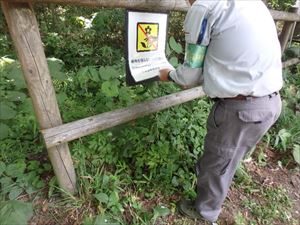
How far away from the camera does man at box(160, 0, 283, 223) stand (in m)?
1.61

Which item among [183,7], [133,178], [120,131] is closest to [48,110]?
[120,131]

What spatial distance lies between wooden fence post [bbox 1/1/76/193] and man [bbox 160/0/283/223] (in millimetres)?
860

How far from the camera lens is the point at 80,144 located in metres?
2.47

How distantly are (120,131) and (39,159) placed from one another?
2.47 feet

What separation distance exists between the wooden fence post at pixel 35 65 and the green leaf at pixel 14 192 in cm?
36

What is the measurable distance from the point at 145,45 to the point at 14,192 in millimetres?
1494

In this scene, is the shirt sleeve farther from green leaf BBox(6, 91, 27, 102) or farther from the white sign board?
green leaf BBox(6, 91, 27, 102)

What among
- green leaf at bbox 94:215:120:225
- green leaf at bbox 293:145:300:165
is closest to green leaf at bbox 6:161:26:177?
green leaf at bbox 94:215:120:225

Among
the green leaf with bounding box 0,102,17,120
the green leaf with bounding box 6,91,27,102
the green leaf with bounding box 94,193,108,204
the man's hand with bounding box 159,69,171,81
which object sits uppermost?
the man's hand with bounding box 159,69,171,81

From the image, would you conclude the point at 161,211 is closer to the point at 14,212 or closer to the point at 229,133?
the point at 229,133

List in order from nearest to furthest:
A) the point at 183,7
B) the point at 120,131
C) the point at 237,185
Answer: the point at 183,7 < the point at 120,131 < the point at 237,185

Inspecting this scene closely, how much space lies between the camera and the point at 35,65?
1.67 m

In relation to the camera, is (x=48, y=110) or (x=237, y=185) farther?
(x=237, y=185)

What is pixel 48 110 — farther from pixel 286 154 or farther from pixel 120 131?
pixel 286 154
